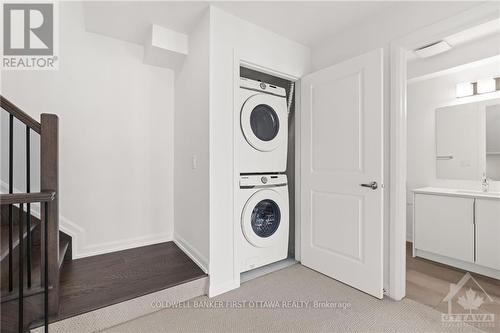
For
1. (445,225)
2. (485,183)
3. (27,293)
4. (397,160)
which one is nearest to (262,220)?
(397,160)

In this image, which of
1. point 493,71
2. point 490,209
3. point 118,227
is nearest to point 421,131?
point 493,71

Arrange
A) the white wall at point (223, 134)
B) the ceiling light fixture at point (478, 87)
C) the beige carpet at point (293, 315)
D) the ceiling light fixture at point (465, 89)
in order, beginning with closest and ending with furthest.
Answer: the beige carpet at point (293, 315) → the white wall at point (223, 134) → the ceiling light fixture at point (478, 87) → the ceiling light fixture at point (465, 89)

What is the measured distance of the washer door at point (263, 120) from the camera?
224cm

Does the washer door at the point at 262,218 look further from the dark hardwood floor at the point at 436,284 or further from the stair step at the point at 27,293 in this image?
the stair step at the point at 27,293

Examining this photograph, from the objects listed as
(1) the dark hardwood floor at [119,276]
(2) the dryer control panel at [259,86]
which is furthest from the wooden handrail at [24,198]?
(2) the dryer control panel at [259,86]

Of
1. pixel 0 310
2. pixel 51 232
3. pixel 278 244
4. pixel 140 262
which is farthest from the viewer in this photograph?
pixel 278 244

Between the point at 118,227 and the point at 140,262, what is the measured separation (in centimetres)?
54

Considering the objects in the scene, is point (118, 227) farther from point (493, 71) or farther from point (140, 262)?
point (493, 71)

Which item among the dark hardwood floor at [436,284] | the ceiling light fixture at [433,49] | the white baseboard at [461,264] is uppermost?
the ceiling light fixture at [433,49]

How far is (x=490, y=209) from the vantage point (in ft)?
7.48

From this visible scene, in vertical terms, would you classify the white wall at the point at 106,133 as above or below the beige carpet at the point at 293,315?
above

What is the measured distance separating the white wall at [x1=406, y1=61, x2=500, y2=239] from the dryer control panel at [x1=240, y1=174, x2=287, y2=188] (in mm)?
1966

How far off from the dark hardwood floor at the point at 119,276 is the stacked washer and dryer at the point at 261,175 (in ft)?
1.88

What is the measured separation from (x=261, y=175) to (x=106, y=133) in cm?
161
